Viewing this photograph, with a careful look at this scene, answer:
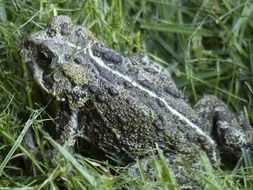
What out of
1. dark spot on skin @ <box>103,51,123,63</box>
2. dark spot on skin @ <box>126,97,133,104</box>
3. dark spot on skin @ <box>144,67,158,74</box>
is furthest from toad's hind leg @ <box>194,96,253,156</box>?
dark spot on skin @ <box>103,51,123,63</box>

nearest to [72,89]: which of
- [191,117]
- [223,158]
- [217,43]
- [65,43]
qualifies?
[65,43]

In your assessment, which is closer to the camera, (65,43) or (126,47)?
(65,43)

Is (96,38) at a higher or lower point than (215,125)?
higher

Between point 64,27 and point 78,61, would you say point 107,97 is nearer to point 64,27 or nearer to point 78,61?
point 78,61

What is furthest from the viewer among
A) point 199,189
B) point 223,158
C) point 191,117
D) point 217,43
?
point 217,43

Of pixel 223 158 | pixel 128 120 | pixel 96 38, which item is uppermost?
pixel 96 38

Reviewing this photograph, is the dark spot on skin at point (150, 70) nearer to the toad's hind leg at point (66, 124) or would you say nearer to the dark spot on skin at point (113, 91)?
the dark spot on skin at point (113, 91)

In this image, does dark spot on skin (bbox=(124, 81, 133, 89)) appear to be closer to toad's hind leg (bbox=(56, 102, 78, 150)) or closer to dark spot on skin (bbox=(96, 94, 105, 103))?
dark spot on skin (bbox=(96, 94, 105, 103))

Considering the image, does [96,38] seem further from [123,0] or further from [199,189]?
[199,189]

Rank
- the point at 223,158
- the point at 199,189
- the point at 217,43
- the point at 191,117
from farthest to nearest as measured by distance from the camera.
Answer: the point at 217,43 < the point at 223,158 < the point at 191,117 < the point at 199,189
